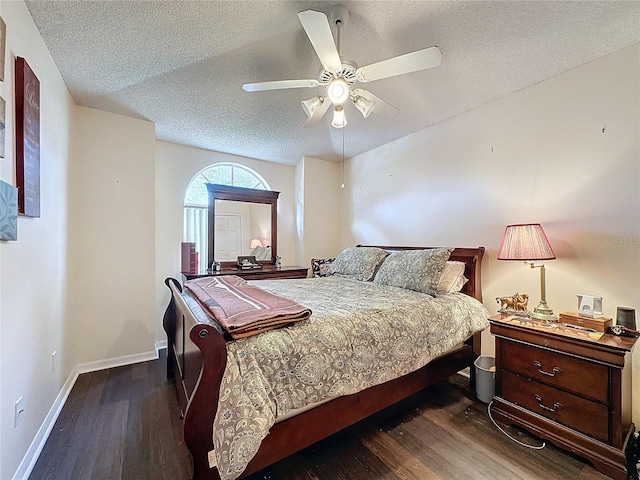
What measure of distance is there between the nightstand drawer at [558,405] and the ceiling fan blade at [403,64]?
7.02 ft

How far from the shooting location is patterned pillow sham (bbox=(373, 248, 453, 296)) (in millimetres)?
2395

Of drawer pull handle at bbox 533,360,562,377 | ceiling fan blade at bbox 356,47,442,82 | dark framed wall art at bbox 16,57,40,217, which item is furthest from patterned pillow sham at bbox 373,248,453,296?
dark framed wall art at bbox 16,57,40,217

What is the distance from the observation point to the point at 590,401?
1.62 metres

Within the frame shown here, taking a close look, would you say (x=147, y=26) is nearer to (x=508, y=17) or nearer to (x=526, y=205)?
(x=508, y=17)

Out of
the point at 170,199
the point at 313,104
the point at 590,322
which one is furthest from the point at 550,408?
the point at 170,199

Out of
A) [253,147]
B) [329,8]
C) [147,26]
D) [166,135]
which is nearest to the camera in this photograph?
[329,8]

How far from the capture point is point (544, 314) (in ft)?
6.68

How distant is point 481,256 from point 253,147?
3053mm

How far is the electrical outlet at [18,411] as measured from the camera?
1423mm

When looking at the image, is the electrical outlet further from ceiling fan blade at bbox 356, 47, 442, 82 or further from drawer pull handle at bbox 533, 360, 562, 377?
drawer pull handle at bbox 533, 360, 562, 377

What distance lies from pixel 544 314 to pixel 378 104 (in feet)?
6.44

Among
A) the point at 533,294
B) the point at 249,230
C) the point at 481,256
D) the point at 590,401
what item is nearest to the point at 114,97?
the point at 249,230

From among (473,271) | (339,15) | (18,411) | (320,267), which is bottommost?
(18,411)

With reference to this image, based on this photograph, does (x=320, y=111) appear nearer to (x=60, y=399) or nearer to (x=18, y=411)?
(x=18, y=411)
